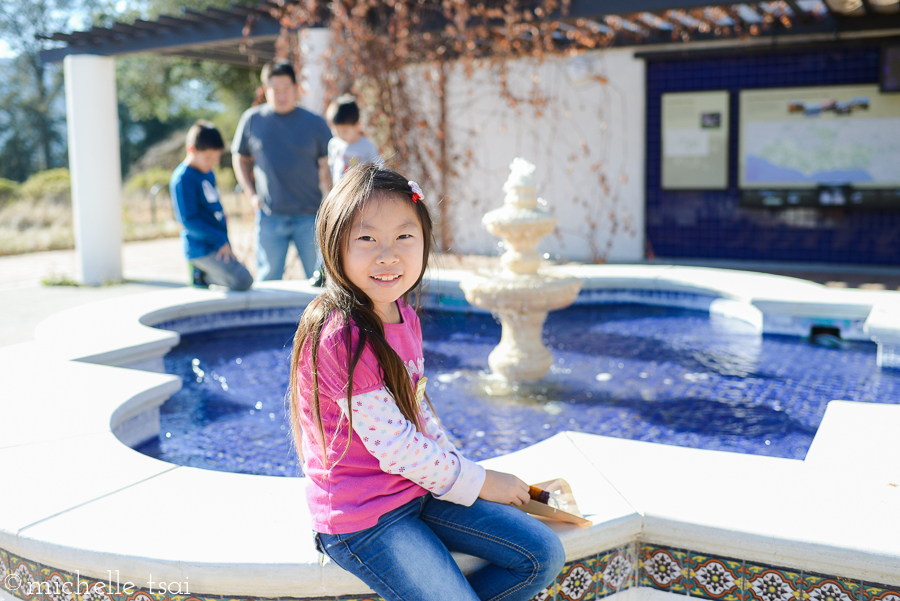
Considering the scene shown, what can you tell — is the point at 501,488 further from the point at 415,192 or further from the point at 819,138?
the point at 819,138

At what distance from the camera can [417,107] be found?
9.73 metres

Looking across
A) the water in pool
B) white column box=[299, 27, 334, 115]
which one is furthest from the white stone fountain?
white column box=[299, 27, 334, 115]

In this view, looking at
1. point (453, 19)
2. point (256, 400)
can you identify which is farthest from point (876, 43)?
point (256, 400)

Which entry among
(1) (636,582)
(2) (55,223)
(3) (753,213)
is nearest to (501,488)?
(1) (636,582)

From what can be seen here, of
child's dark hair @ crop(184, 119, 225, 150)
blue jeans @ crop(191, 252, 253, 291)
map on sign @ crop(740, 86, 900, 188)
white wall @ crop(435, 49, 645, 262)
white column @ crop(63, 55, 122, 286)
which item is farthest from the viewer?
white wall @ crop(435, 49, 645, 262)

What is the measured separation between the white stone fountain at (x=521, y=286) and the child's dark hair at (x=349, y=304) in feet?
7.29

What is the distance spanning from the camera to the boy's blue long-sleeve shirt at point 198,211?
5.12 m

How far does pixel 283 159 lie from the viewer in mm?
5336

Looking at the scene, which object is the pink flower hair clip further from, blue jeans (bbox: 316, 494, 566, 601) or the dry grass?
the dry grass

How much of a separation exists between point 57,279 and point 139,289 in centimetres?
123

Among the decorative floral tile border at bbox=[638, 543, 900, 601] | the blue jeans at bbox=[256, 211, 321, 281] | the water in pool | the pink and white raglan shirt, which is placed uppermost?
the blue jeans at bbox=[256, 211, 321, 281]

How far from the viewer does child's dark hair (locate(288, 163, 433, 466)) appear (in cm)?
163

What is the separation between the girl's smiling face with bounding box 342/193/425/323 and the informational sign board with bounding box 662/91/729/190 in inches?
339

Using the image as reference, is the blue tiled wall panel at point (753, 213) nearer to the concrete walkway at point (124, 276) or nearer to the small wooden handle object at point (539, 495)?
the concrete walkway at point (124, 276)
